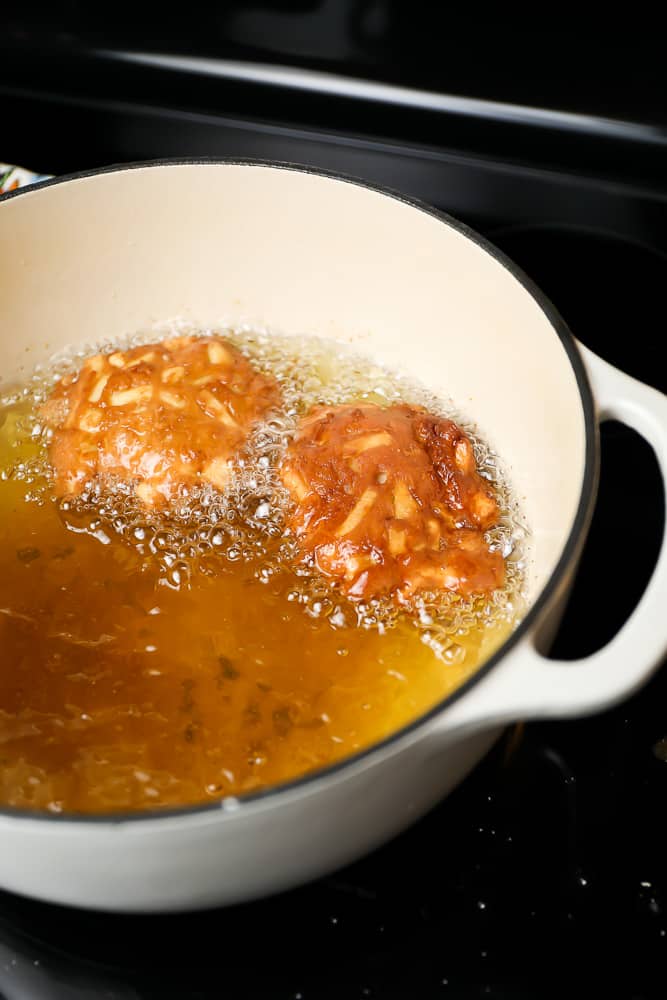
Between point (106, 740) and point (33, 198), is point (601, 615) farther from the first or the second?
point (33, 198)

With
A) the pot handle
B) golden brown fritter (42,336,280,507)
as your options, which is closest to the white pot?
the pot handle

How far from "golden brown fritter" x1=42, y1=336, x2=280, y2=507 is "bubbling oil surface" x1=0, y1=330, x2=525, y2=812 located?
0.06 ft

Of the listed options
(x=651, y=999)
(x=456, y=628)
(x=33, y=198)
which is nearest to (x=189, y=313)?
(x=33, y=198)

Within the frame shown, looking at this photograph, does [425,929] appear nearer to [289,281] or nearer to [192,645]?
[192,645]

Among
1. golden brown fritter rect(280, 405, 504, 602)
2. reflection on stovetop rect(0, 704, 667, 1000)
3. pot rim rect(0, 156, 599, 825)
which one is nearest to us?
pot rim rect(0, 156, 599, 825)

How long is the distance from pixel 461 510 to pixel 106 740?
1.20ft

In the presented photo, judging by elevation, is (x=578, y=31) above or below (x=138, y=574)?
above

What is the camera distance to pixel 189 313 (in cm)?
112

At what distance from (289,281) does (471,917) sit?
2.17ft

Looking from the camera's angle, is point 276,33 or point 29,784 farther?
point 276,33

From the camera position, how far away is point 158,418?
0.96 metres

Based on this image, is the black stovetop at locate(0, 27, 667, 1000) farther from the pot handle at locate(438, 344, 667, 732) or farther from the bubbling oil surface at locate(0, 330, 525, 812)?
the pot handle at locate(438, 344, 667, 732)

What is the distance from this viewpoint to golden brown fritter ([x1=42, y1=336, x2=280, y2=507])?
95 centimetres

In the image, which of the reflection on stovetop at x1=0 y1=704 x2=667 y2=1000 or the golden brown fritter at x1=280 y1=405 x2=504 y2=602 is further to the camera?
the golden brown fritter at x1=280 y1=405 x2=504 y2=602
